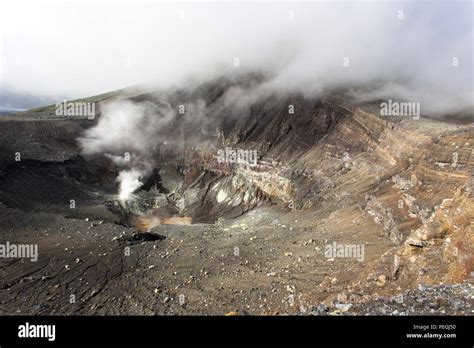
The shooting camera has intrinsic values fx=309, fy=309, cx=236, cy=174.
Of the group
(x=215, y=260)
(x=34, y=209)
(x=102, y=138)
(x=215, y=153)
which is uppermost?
(x=102, y=138)

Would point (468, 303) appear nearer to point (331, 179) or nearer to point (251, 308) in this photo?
point (251, 308)

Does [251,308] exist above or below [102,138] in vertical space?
below

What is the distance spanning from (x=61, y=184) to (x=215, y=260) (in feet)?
84.8

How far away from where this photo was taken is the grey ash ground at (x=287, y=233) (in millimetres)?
12344

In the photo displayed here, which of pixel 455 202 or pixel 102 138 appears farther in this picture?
pixel 102 138

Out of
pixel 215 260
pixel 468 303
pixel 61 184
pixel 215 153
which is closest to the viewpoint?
pixel 468 303

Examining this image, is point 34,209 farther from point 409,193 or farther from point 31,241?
point 409,193

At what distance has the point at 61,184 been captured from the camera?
3584cm

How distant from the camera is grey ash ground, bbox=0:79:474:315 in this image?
1234 centimetres

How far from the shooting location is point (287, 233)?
21.6 metres

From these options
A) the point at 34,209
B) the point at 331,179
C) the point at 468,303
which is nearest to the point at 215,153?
the point at 331,179

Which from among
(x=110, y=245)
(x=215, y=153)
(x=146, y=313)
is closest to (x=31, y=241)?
(x=110, y=245)

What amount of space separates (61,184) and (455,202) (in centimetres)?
3729
